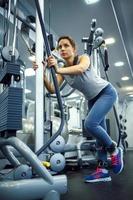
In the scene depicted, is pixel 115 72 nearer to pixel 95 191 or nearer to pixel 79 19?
pixel 79 19

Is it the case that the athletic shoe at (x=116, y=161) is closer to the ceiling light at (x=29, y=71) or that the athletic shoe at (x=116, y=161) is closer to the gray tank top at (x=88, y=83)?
the gray tank top at (x=88, y=83)

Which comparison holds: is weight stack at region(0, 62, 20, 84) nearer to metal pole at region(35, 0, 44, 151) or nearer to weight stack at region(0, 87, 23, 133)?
weight stack at region(0, 87, 23, 133)

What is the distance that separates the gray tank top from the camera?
2.01 meters

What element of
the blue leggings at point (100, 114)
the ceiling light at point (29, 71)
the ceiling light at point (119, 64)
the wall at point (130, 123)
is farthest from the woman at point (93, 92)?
the wall at point (130, 123)

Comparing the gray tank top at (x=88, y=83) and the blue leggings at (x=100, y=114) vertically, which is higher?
the gray tank top at (x=88, y=83)

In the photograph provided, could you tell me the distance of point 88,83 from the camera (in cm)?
202

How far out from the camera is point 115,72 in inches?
318

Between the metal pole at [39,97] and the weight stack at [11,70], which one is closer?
the weight stack at [11,70]

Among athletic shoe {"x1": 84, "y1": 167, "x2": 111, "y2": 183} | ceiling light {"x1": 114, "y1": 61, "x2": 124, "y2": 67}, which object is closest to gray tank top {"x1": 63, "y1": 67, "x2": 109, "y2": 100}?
athletic shoe {"x1": 84, "y1": 167, "x2": 111, "y2": 183}

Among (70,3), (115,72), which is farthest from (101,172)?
(115,72)

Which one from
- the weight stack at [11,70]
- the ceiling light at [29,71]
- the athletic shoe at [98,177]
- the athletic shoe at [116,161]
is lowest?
the athletic shoe at [98,177]

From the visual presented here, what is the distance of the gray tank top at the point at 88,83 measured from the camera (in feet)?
6.59

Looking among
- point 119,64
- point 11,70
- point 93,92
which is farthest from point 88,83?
point 119,64

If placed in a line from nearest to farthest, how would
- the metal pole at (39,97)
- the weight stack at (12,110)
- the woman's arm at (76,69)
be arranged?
1. the weight stack at (12,110)
2. the woman's arm at (76,69)
3. the metal pole at (39,97)
